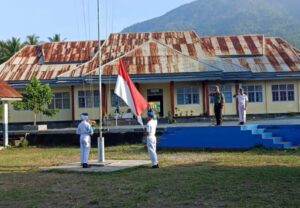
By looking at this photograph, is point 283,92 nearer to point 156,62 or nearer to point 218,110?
point 156,62

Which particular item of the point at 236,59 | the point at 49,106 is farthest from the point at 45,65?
the point at 236,59

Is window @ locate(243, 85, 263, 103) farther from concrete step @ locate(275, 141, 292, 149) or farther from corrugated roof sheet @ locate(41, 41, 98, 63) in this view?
concrete step @ locate(275, 141, 292, 149)

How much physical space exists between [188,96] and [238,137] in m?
16.3

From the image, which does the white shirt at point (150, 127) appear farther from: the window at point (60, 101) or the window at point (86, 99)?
the window at point (60, 101)

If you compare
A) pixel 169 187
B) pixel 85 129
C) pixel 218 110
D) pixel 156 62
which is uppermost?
pixel 156 62

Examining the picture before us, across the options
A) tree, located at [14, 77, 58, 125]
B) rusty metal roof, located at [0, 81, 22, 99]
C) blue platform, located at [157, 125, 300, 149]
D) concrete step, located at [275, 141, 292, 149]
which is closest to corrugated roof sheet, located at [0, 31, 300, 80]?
tree, located at [14, 77, 58, 125]

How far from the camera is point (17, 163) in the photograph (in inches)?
649

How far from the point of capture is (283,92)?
35.6m

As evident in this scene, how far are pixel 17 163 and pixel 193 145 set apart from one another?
647 centimetres

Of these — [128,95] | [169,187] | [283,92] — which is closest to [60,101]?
[283,92]

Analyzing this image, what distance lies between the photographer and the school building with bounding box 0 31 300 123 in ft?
109

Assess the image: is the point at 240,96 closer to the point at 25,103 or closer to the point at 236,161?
the point at 236,161

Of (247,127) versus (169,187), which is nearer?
(169,187)

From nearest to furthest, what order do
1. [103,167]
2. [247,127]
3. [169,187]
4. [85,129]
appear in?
[169,187] < [103,167] < [85,129] < [247,127]
